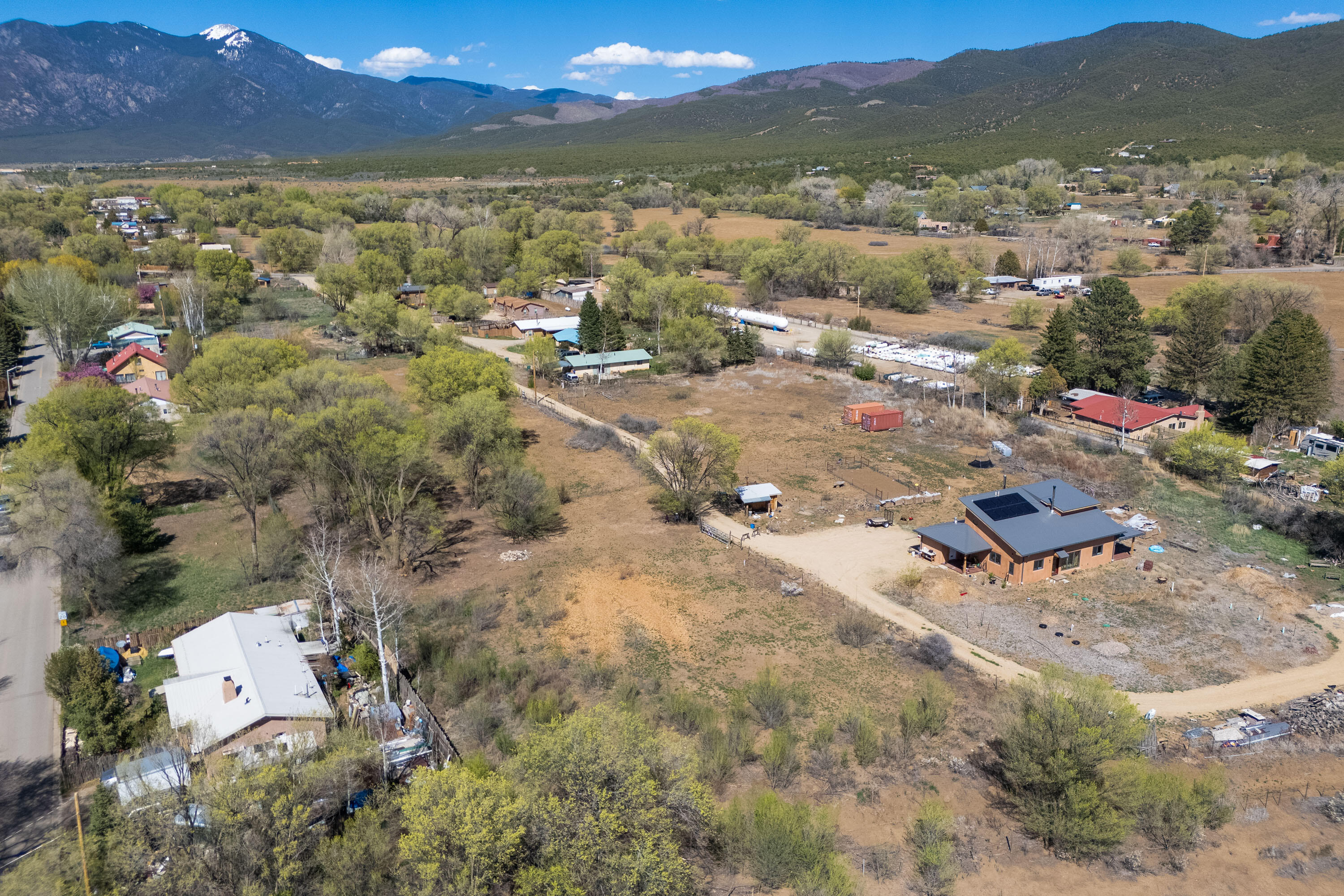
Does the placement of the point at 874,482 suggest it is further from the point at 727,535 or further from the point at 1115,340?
the point at 1115,340

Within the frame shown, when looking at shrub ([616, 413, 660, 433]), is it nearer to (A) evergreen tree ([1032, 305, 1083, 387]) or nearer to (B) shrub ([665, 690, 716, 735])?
(A) evergreen tree ([1032, 305, 1083, 387])

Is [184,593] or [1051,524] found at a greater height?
[1051,524]

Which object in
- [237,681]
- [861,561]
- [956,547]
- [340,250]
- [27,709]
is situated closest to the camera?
[237,681]

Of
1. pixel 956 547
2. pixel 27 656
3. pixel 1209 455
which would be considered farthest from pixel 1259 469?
pixel 27 656

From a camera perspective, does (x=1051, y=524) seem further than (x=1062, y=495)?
No

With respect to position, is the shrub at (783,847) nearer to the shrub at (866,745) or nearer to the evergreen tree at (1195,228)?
the shrub at (866,745)

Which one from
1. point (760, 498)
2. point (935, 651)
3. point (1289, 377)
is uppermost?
point (1289, 377)

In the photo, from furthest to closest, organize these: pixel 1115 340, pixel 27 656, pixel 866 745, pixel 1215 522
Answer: pixel 1115 340 → pixel 1215 522 → pixel 27 656 → pixel 866 745
